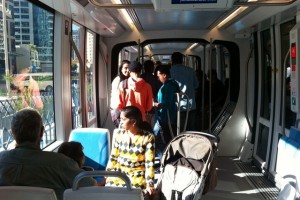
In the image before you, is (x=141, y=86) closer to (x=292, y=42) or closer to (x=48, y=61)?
(x=48, y=61)

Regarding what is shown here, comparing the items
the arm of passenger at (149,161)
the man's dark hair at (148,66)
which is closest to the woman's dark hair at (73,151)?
the arm of passenger at (149,161)

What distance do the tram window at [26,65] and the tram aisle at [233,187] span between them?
6.71ft

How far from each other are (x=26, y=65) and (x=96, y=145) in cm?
95

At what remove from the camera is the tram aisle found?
4406mm

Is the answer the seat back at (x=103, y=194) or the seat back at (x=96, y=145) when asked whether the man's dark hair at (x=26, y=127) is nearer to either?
the seat back at (x=103, y=194)

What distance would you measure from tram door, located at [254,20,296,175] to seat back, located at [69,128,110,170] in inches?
84.5

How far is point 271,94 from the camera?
5164 mm

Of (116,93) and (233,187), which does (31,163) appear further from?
(233,187)

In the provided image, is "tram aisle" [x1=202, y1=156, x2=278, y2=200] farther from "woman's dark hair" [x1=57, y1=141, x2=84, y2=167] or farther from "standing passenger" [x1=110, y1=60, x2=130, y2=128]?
"woman's dark hair" [x1=57, y1=141, x2=84, y2=167]

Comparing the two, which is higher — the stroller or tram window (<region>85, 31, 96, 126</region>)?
tram window (<region>85, 31, 96, 126</region>)

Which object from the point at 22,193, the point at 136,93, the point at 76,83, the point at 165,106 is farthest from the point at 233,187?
the point at 22,193

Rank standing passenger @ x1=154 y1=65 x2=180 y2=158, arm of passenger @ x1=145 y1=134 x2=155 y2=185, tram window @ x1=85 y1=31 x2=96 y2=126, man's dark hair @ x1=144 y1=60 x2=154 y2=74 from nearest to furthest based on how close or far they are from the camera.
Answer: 1. arm of passenger @ x1=145 y1=134 x2=155 y2=185
2. standing passenger @ x1=154 y1=65 x2=180 y2=158
3. tram window @ x1=85 y1=31 x2=96 y2=126
4. man's dark hair @ x1=144 y1=60 x2=154 y2=74

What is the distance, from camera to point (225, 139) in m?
6.27

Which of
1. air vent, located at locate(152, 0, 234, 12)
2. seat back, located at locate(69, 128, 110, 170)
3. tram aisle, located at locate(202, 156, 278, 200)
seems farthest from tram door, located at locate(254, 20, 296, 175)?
seat back, located at locate(69, 128, 110, 170)
